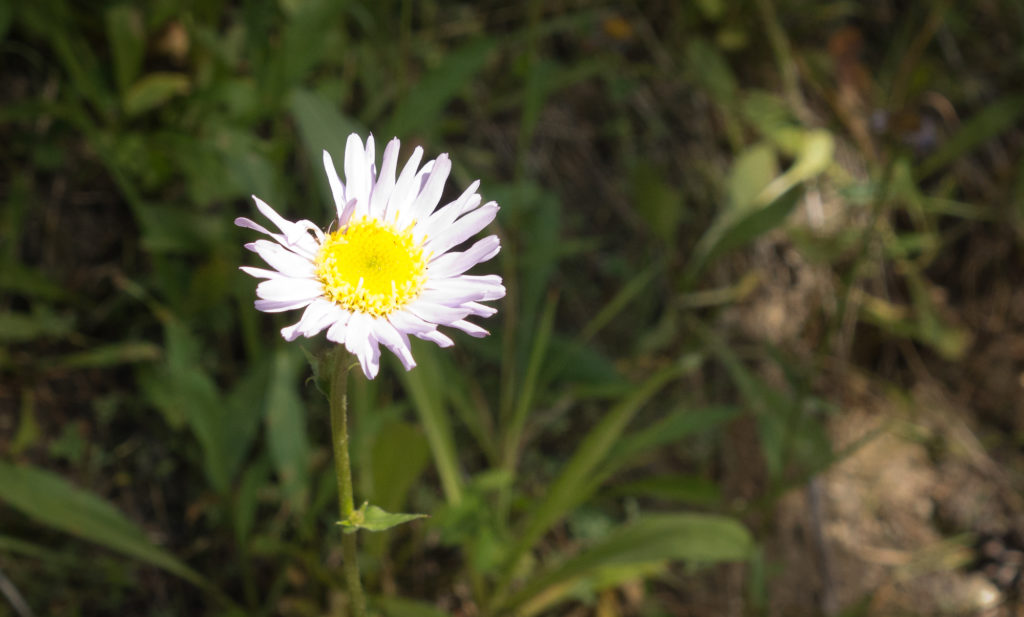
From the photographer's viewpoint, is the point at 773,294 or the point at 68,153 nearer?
the point at 68,153

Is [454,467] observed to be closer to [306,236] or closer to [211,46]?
[306,236]

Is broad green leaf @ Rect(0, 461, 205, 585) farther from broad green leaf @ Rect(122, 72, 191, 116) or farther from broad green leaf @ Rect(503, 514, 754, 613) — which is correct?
broad green leaf @ Rect(122, 72, 191, 116)

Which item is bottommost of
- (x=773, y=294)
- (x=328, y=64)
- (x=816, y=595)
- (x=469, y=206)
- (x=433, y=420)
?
(x=816, y=595)

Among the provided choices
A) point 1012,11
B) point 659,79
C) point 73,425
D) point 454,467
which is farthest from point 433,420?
point 1012,11

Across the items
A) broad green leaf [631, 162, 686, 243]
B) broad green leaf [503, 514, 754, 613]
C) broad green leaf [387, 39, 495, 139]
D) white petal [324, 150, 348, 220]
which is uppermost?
broad green leaf [387, 39, 495, 139]

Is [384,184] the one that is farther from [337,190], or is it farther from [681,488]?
[681,488]

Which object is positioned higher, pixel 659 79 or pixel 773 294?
pixel 659 79

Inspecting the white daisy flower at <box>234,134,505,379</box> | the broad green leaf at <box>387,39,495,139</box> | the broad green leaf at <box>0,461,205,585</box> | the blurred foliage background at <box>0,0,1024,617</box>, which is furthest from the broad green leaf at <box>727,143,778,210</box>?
the broad green leaf at <box>0,461,205,585</box>
